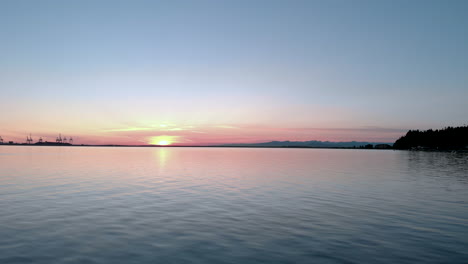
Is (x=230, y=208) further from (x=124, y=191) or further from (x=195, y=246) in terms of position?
(x=124, y=191)

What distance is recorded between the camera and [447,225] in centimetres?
1878

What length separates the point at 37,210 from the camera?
21828mm

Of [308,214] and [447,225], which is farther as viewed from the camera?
[308,214]

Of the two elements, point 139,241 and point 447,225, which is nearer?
point 139,241

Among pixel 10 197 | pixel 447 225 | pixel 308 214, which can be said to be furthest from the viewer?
pixel 10 197

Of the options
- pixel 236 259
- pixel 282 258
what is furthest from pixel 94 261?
pixel 282 258

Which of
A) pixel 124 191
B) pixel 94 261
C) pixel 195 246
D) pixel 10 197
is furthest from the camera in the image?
pixel 124 191

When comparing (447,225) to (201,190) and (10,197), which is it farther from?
(10,197)

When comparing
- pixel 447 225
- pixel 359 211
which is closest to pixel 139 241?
pixel 359 211

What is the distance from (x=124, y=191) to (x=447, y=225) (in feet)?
95.2

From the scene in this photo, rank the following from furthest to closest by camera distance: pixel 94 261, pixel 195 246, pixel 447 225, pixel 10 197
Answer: pixel 10 197 < pixel 447 225 < pixel 195 246 < pixel 94 261

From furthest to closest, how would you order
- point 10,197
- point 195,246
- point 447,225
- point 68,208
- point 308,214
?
point 10,197, point 68,208, point 308,214, point 447,225, point 195,246

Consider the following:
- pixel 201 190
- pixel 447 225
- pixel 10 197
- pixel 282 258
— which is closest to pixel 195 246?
pixel 282 258

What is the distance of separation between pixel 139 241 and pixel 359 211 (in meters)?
16.8
